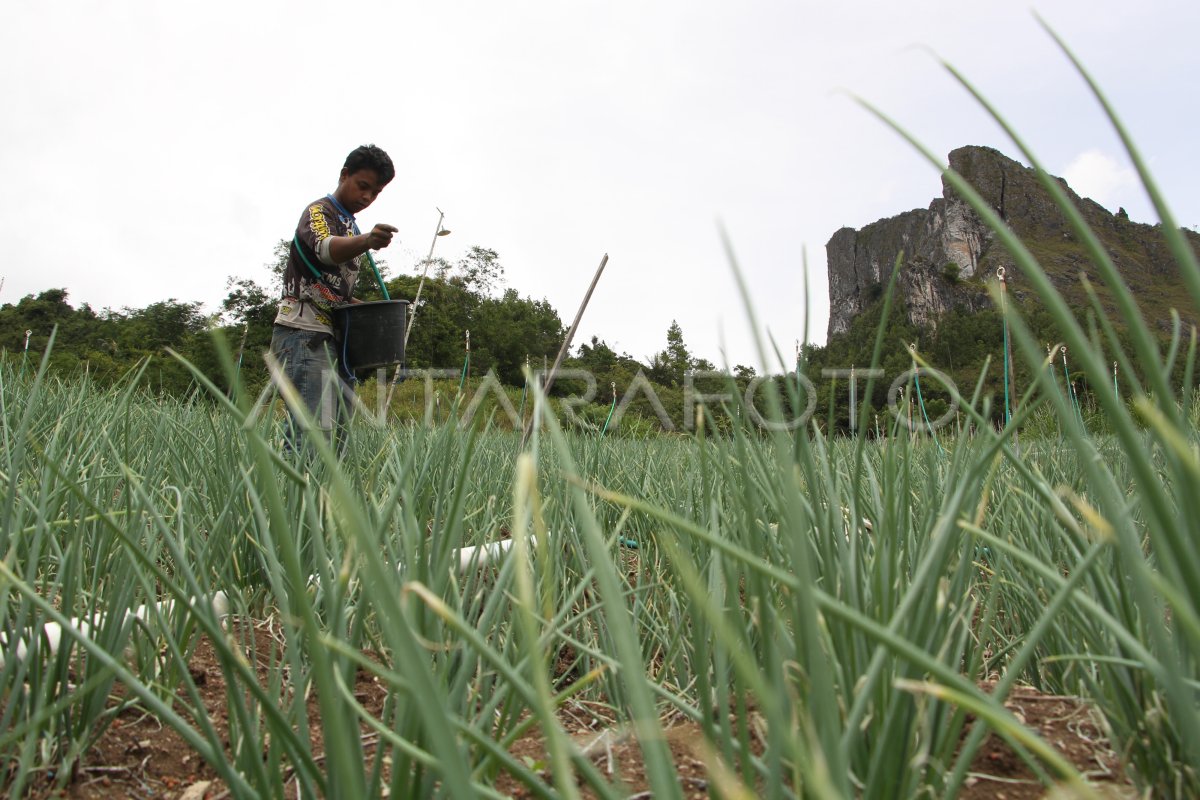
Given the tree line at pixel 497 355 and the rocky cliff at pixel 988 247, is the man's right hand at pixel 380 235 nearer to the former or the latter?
the tree line at pixel 497 355

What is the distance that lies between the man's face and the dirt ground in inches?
106

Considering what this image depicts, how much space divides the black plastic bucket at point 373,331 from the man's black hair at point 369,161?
1.86 feet

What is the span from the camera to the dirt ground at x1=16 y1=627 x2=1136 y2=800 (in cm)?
66

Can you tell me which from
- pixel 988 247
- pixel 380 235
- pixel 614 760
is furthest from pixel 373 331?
pixel 988 247

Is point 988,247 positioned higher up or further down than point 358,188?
higher up

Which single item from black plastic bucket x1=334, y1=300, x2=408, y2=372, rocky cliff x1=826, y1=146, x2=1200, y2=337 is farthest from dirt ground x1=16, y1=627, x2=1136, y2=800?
rocky cliff x1=826, y1=146, x2=1200, y2=337

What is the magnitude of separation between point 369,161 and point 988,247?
64.5 metres

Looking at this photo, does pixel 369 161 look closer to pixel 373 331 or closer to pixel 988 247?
pixel 373 331

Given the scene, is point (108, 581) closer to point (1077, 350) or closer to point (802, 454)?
point (802, 454)

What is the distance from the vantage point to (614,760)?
2.38ft

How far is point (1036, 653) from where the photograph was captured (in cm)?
106

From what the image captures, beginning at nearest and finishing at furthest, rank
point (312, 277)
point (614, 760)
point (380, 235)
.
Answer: point (614, 760) < point (380, 235) < point (312, 277)

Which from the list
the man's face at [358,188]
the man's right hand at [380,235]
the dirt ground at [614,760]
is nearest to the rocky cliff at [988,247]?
the man's face at [358,188]

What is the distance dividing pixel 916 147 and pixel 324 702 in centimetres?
37
